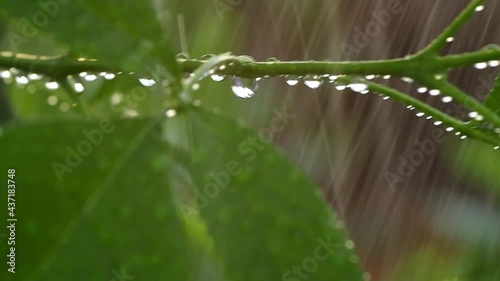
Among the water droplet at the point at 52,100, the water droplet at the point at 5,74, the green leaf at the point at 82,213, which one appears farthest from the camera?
the water droplet at the point at 52,100

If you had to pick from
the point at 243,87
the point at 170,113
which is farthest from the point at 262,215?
the point at 243,87

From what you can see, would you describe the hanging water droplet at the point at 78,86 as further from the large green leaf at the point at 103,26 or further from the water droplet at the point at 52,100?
the large green leaf at the point at 103,26

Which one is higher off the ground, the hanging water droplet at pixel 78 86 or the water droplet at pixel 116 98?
the water droplet at pixel 116 98

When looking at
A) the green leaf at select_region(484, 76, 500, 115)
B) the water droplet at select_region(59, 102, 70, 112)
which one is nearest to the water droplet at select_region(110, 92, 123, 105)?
the water droplet at select_region(59, 102, 70, 112)

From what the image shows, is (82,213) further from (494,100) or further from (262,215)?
(494,100)

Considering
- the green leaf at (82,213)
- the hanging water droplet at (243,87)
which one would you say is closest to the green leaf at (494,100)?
the hanging water droplet at (243,87)

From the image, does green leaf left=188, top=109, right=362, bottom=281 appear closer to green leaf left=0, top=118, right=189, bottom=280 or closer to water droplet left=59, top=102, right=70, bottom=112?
green leaf left=0, top=118, right=189, bottom=280

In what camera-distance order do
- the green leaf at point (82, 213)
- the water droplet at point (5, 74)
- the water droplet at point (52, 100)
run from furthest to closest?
1. the water droplet at point (52, 100)
2. the water droplet at point (5, 74)
3. the green leaf at point (82, 213)
